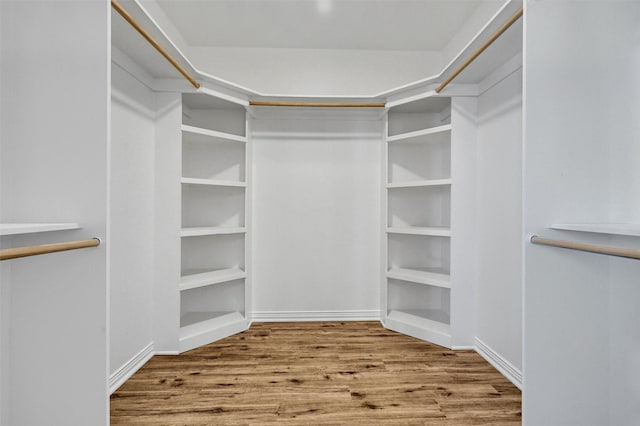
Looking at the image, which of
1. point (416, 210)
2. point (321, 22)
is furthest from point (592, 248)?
point (321, 22)

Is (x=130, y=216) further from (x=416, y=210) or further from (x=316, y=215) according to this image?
(x=416, y=210)

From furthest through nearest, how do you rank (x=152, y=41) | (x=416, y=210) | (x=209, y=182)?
(x=416, y=210) < (x=209, y=182) < (x=152, y=41)

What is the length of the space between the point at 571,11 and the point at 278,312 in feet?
9.16

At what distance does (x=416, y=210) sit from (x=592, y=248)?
187cm

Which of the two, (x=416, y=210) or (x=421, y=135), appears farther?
(x=416, y=210)

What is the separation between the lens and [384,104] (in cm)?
269

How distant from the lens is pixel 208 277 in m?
2.52

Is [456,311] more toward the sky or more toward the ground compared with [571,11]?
more toward the ground
